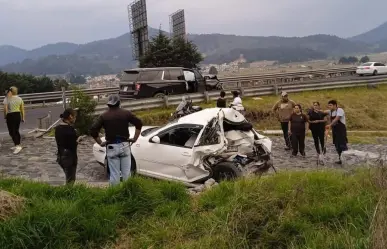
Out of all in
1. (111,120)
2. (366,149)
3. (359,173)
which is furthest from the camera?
(366,149)

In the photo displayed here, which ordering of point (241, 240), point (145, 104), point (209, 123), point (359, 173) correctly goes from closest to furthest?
point (241, 240)
point (359, 173)
point (209, 123)
point (145, 104)

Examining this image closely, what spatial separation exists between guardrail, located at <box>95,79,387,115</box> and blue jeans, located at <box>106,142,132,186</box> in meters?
8.64

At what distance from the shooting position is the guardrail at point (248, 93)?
1753cm

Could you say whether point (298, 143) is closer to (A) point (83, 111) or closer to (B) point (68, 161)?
(A) point (83, 111)

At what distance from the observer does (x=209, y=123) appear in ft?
29.5

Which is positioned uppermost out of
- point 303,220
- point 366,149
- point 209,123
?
point 209,123

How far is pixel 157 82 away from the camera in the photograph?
19.3 metres

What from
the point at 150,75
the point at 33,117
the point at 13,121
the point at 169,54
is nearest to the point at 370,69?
the point at 169,54

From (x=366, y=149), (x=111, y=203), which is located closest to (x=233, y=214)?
(x=111, y=203)

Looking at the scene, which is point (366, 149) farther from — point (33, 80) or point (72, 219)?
point (33, 80)

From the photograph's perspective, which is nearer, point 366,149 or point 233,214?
point 233,214

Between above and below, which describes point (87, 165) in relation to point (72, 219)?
below

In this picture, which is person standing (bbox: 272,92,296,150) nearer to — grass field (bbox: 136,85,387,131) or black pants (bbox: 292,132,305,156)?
black pants (bbox: 292,132,305,156)

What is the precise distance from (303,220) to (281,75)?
28458 mm
